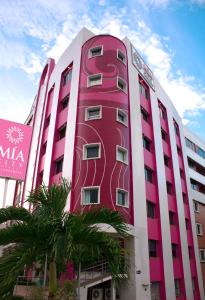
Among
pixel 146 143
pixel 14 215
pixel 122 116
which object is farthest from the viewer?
pixel 146 143

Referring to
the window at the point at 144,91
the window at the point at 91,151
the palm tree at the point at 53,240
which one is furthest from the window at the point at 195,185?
the palm tree at the point at 53,240

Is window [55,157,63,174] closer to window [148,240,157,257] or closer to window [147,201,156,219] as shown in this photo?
Result: window [147,201,156,219]

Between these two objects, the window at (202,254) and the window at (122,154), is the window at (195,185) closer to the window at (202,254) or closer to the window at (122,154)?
the window at (202,254)

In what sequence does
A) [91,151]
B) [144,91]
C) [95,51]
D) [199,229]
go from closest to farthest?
[91,151] < [95,51] < [144,91] < [199,229]

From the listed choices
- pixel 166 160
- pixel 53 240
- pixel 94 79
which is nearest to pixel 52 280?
pixel 53 240

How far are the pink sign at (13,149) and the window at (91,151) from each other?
221 inches

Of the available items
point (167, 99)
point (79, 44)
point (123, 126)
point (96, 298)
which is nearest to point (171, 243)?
point (96, 298)

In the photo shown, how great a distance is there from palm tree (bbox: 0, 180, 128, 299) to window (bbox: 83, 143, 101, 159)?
13.0 meters

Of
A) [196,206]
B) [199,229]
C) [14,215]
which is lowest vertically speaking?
[14,215]

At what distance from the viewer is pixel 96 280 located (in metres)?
18.0

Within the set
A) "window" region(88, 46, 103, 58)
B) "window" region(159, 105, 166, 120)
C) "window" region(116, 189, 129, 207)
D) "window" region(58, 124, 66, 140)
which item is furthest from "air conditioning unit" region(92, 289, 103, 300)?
"window" region(159, 105, 166, 120)

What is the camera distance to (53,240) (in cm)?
871

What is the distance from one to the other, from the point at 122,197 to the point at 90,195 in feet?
8.55

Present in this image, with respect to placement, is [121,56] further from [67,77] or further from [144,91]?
[67,77]
